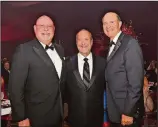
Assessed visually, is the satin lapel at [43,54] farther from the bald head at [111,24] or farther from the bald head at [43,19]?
the bald head at [111,24]

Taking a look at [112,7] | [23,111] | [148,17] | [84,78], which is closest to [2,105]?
[23,111]

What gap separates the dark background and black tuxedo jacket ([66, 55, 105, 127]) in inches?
8.5

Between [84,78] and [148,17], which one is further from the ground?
[148,17]

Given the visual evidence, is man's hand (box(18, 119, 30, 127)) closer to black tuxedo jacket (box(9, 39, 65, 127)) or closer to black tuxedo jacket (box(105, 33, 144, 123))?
black tuxedo jacket (box(9, 39, 65, 127))

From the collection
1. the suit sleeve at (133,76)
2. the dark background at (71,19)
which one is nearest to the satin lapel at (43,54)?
the dark background at (71,19)

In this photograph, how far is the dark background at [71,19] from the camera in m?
2.68

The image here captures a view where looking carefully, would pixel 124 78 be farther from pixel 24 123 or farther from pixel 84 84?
pixel 24 123

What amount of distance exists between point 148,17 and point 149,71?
510 mm

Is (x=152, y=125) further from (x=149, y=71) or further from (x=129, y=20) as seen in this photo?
(x=129, y=20)

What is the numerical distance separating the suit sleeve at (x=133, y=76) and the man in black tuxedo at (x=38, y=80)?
605mm

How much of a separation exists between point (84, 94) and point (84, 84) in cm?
9

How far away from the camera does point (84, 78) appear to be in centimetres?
270

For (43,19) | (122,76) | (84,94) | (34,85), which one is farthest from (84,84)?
(43,19)

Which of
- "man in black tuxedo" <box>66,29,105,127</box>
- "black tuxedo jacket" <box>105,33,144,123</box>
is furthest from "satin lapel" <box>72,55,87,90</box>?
"black tuxedo jacket" <box>105,33,144,123</box>
